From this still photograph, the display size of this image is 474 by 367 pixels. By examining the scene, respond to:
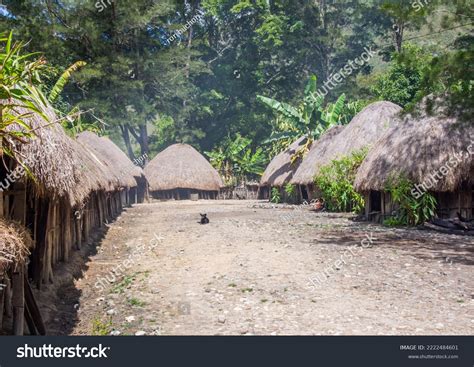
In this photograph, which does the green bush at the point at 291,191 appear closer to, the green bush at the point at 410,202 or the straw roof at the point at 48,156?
the green bush at the point at 410,202

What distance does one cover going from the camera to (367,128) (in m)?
22.7

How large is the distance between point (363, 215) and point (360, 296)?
11.6 metres

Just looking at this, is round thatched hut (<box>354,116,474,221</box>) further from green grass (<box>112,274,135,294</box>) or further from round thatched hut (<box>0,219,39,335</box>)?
round thatched hut (<box>0,219,39,335</box>)

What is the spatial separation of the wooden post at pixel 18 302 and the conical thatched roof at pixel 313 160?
1982 centimetres

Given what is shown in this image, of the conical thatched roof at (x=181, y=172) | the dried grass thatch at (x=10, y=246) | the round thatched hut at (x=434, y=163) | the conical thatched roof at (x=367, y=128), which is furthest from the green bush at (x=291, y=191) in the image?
the dried grass thatch at (x=10, y=246)

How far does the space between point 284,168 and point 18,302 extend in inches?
1092

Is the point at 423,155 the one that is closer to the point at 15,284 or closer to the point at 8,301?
the point at 8,301

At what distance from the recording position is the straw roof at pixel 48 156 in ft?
19.7

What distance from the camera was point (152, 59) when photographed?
37.1 metres

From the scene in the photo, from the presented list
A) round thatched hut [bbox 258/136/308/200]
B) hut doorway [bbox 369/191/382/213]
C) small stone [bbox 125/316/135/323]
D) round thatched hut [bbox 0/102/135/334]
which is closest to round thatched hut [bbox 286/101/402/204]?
hut doorway [bbox 369/191/382/213]

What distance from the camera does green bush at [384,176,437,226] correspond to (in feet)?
49.5

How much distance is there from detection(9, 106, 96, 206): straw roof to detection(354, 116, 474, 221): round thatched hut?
10.3m
